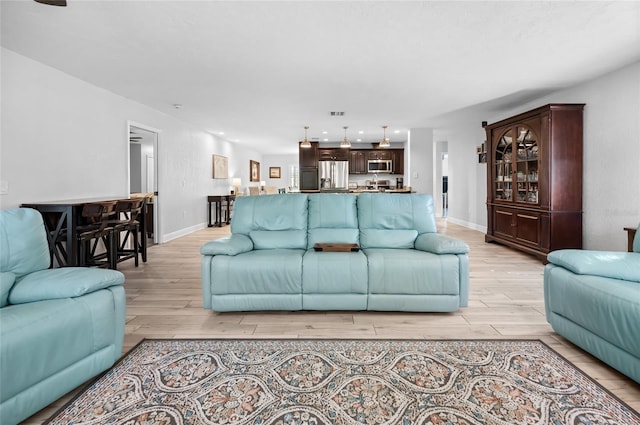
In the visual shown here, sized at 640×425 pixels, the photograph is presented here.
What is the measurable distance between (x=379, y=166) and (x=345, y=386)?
358 inches

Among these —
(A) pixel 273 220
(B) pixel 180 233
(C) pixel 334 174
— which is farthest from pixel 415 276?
(C) pixel 334 174

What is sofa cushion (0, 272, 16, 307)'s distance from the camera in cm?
168

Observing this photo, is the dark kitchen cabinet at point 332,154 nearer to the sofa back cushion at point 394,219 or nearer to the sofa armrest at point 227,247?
the sofa back cushion at point 394,219

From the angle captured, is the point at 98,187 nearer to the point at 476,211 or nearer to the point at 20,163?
the point at 20,163

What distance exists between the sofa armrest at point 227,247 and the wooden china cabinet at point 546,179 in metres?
4.12

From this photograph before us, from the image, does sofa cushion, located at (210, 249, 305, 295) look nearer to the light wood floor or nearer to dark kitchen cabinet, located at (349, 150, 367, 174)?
the light wood floor

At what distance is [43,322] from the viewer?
60.1 inches

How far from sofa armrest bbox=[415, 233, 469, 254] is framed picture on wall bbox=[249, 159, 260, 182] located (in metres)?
10.2

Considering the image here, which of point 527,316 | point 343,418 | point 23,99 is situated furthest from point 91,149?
point 527,316

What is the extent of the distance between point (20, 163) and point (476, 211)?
8.05 metres

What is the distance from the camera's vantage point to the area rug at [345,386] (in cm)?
153

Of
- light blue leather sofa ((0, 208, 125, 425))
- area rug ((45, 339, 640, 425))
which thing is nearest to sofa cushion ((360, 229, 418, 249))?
area rug ((45, 339, 640, 425))

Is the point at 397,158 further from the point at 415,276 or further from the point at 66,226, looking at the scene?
the point at 66,226

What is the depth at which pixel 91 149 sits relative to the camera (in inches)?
174
